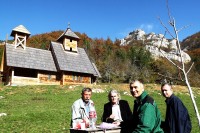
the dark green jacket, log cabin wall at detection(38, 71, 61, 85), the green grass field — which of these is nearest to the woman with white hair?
the dark green jacket

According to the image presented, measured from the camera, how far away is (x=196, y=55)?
87.5m

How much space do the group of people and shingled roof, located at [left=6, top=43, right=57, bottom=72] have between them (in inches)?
963

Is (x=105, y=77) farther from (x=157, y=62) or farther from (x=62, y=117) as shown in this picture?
(x=62, y=117)

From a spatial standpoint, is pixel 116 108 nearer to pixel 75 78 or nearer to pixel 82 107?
pixel 82 107

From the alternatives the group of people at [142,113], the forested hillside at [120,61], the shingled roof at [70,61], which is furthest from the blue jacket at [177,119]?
the forested hillside at [120,61]

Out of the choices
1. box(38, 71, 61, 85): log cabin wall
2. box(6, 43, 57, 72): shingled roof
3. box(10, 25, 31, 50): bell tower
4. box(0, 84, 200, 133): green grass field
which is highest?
box(10, 25, 31, 50): bell tower

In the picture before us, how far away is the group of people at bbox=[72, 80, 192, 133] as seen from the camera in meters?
3.92

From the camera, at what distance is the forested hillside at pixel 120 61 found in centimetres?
5207

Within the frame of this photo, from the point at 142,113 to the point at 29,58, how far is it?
28954mm

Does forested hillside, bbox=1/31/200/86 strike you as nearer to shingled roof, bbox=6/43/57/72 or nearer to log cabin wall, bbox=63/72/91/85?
log cabin wall, bbox=63/72/91/85

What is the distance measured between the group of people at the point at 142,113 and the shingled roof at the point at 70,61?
25.5 meters

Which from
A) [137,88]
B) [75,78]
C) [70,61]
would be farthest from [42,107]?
[70,61]

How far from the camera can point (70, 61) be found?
110ft

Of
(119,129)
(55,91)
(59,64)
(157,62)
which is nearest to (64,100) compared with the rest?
(55,91)
